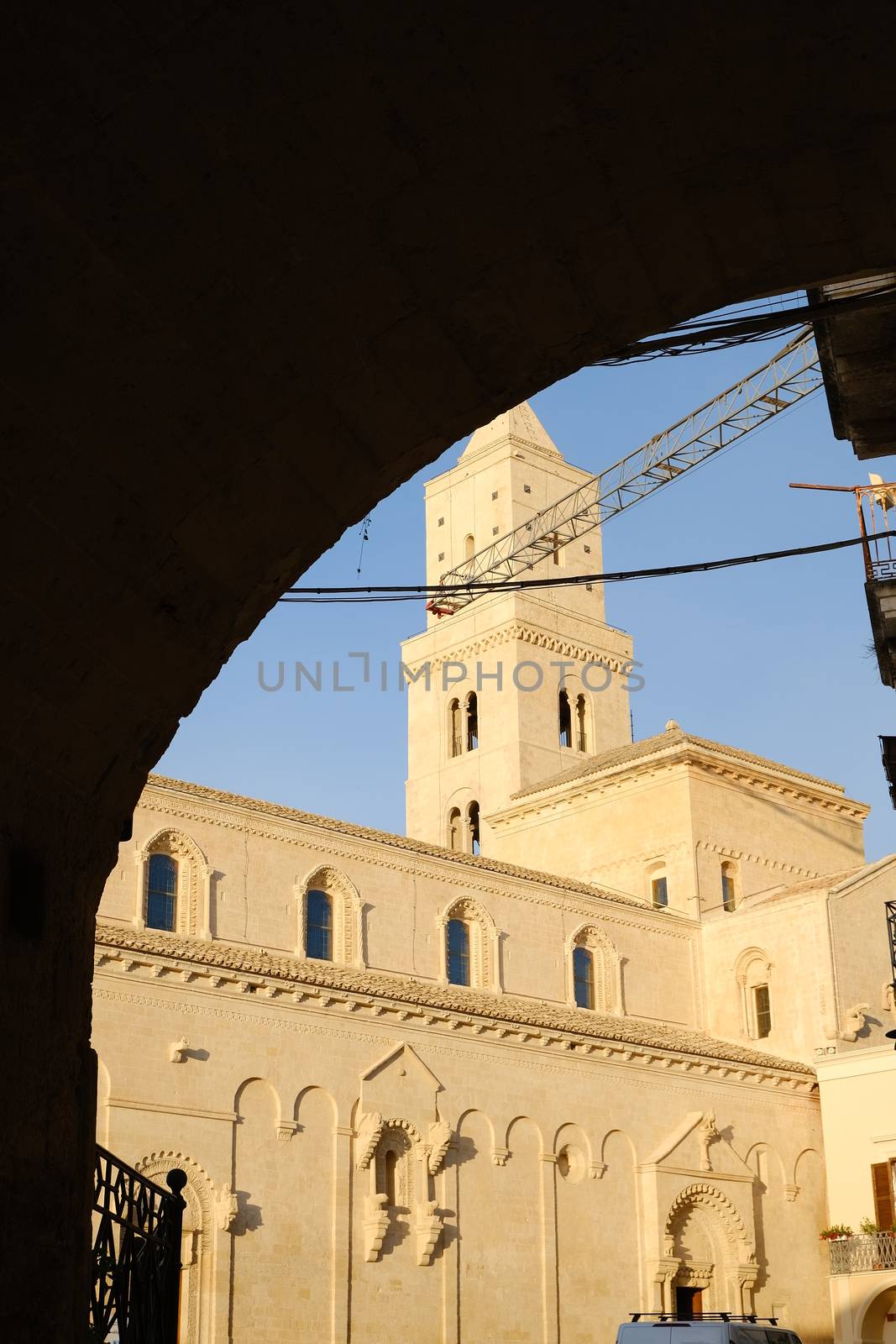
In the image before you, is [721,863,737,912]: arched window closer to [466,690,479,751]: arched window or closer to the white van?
[466,690,479,751]: arched window

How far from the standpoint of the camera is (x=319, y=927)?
3453 centimetres

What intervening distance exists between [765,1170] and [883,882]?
913 cm

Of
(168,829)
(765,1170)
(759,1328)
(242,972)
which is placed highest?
(168,829)

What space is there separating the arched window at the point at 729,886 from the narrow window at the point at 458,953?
1004 centimetres

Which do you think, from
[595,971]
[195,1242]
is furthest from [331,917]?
[195,1242]

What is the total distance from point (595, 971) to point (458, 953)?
177 inches

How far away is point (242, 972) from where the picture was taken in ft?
94.0

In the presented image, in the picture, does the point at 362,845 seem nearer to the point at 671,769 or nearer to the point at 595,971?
the point at 595,971

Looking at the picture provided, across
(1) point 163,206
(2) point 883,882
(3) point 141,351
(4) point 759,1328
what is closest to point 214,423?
(3) point 141,351

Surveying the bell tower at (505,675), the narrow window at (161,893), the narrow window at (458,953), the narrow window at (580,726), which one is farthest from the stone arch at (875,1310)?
the narrow window at (580,726)

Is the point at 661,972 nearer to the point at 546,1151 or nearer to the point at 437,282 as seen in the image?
the point at 546,1151

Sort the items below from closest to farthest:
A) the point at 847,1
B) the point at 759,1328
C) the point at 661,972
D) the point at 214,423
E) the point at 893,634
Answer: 1. the point at 847,1
2. the point at 214,423
3. the point at 893,634
4. the point at 759,1328
5. the point at 661,972

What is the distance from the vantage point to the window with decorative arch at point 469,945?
36.5 metres

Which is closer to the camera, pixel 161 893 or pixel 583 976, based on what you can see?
pixel 161 893
